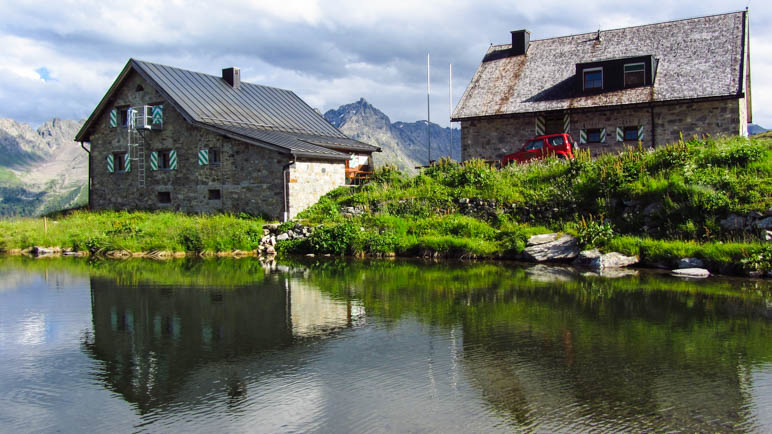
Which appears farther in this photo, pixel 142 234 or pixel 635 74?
pixel 635 74

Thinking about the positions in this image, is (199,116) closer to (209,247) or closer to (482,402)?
(209,247)

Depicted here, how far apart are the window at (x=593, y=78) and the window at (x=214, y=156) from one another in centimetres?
1708

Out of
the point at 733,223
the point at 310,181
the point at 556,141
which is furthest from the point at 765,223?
the point at 310,181

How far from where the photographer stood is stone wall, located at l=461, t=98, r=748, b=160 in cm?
2617

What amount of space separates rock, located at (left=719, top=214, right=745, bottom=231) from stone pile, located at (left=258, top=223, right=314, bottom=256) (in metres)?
13.3

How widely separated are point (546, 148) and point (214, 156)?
1463 centimetres

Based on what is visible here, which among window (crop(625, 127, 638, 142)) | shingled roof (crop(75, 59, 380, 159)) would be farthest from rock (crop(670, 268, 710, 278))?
shingled roof (crop(75, 59, 380, 159))

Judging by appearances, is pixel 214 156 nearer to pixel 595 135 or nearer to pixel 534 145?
pixel 534 145

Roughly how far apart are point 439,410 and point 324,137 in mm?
29785

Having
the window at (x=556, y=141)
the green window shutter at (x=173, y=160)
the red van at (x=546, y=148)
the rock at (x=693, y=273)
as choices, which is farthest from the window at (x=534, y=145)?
the green window shutter at (x=173, y=160)

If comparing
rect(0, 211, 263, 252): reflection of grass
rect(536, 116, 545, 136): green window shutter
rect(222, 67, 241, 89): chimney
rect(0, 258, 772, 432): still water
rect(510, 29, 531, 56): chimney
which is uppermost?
rect(510, 29, 531, 56): chimney

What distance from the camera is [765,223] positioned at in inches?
642

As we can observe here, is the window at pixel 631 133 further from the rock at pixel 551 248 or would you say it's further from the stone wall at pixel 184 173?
the stone wall at pixel 184 173

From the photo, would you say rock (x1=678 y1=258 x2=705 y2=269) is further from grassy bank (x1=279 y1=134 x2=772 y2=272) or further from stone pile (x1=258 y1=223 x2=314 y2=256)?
stone pile (x1=258 y1=223 x2=314 y2=256)
